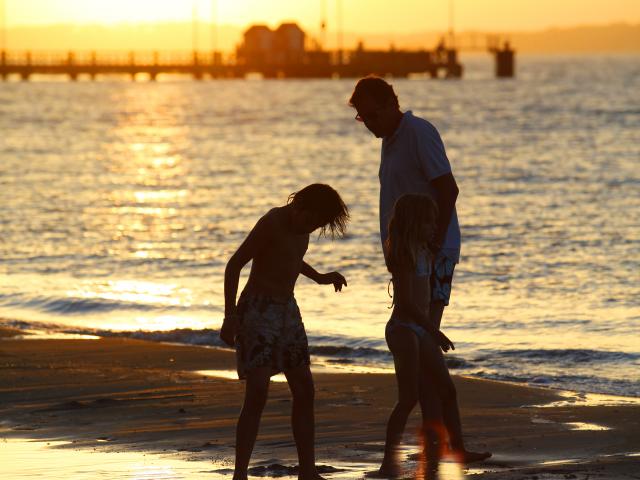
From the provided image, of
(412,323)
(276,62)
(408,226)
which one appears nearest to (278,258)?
(408,226)

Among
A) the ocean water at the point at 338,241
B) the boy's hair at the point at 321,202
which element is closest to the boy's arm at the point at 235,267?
the boy's hair at the point at 321,202

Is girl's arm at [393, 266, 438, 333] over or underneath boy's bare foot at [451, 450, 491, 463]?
over

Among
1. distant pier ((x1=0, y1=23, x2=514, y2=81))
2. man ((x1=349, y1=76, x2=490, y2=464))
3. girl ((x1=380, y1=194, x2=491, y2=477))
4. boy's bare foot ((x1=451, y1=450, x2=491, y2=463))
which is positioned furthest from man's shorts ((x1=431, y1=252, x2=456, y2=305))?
distant pier ((x1=0, y1=23, x2=514, y2=81))

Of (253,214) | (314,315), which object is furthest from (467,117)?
(314,315)

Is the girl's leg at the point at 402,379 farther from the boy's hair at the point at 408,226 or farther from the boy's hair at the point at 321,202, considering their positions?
the boy's hair at the point at 321,202

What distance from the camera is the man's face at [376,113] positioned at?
580cm

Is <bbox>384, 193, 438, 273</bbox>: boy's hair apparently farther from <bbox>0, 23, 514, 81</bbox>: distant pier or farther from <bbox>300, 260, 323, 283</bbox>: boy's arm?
<bbox>0, 23, 514, 81</bbox>: distant pier

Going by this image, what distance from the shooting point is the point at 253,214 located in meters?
22.5

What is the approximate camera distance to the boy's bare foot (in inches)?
231

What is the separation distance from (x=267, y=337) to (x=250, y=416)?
Result: 326mm

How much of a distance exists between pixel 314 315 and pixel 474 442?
222 inches

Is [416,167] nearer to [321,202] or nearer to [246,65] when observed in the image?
[321,202]

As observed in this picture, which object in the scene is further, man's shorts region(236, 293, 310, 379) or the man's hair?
the man's hair

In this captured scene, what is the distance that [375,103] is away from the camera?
19.1 feet
